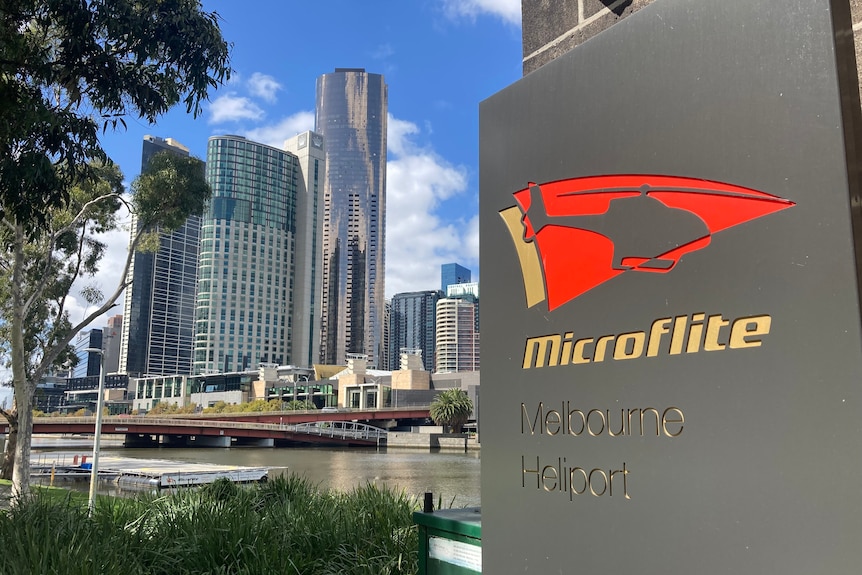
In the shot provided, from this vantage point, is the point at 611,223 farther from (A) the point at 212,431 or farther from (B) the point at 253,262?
(B) the point at 253,262

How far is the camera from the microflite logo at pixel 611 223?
1905 mm

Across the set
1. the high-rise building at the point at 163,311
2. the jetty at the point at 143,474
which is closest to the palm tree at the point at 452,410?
the jetty at the point at 143,474

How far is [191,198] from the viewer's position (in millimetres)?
20156

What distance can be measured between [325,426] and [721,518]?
276 ft

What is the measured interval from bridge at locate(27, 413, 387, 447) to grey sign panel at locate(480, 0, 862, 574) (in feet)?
229

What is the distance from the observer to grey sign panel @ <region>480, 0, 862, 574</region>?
1.67 m

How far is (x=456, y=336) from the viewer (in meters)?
186

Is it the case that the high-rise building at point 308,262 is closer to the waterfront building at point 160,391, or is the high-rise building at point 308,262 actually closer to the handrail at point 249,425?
the waterfront building at point 160,391

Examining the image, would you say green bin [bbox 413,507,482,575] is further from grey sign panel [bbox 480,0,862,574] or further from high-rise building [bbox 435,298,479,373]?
high-rise building [bbox 435,298,479,373]

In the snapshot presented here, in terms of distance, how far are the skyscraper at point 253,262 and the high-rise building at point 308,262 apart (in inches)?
8.5

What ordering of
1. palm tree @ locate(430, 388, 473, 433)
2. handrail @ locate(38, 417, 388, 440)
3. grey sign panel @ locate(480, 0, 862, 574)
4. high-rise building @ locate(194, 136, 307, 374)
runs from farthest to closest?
1. high-rise building @ locate(194, 136, 307, 374)
2. palm tree @ locate(430, 388, 473, 433)
3. handrail @ locate(38, 417, 388, 440)
4. grey sign panel @ locate(480, 0, 862, 574)

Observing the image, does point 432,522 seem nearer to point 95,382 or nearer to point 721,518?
point 721,518

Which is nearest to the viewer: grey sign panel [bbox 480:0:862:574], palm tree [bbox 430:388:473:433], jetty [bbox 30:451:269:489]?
Answer: grey sign panel [bbox 480:0:862:574]

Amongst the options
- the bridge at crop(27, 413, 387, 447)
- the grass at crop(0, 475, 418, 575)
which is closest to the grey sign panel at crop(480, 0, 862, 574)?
the grass at crop(0, 475, 418, 575)
